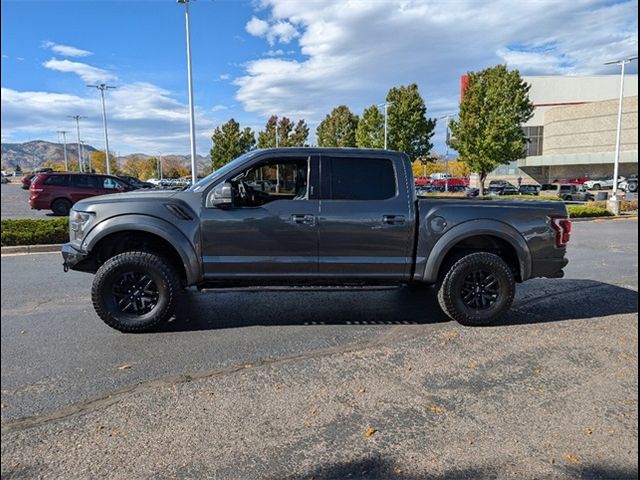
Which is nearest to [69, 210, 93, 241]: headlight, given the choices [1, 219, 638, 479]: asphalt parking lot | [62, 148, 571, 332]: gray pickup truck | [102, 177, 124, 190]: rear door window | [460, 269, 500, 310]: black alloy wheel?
[62, 148, 571, 332]: gray pickup truck

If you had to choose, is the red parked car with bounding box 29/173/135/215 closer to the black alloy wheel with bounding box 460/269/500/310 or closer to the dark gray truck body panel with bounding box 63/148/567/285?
the dark gray truck body panel with bounding box 63/148/567/285

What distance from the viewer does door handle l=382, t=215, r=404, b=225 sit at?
4859 mm

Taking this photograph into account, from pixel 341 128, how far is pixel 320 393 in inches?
1757

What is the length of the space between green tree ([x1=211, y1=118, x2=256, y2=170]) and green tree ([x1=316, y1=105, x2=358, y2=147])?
914cm

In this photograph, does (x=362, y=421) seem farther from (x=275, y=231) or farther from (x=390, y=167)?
(x=390, y=167)

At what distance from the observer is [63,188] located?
17453 mm

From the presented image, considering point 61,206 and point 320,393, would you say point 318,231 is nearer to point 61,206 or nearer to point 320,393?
point 320,393

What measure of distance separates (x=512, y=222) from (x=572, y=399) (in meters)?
2.12

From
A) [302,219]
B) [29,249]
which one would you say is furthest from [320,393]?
[29,249]

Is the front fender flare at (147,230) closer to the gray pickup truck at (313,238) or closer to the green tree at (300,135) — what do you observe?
the gray pickup truck at (313,238)

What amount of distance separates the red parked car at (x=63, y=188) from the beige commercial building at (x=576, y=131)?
47742 mm

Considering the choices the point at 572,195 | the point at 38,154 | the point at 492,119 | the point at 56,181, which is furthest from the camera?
the point at 38,154

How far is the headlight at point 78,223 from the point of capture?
187 inches

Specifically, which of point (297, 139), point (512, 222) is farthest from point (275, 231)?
point (297, 139)
